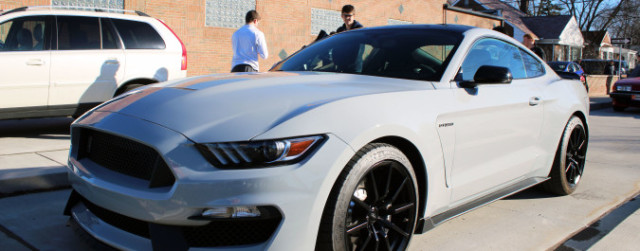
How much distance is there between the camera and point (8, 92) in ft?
20.6

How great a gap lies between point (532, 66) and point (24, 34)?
5864 millimetres

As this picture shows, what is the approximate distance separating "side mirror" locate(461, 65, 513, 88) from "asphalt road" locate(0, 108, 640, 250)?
1.04m

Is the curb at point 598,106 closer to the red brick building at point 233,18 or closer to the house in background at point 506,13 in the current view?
the red brick building at point 233,18

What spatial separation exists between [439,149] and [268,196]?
120cm

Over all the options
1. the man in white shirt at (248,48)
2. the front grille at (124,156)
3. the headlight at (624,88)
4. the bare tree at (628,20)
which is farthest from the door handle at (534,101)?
the bare tree at (628,20)

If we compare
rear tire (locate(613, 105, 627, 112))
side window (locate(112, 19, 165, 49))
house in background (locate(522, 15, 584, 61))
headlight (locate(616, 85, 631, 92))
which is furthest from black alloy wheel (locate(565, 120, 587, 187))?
house in background (locate(522, 15, 584, 61))

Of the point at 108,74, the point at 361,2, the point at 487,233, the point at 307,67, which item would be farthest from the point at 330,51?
the point at 361,2

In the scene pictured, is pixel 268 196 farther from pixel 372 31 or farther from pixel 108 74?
pixel 108 74

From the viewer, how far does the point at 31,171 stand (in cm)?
436

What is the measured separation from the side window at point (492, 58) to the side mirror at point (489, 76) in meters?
0.11

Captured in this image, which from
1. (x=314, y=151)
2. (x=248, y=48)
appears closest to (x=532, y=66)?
(x=314, y=151)

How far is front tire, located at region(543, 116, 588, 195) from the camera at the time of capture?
4.34m

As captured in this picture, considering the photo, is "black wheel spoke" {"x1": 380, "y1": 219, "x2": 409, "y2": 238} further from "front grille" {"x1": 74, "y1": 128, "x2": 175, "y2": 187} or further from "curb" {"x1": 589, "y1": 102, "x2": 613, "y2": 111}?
"curb" {"x1": 589, "y1": 102, "x2": 613, "y2": 111}

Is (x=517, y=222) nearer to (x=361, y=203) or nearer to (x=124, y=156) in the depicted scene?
(x=361, y=203)
